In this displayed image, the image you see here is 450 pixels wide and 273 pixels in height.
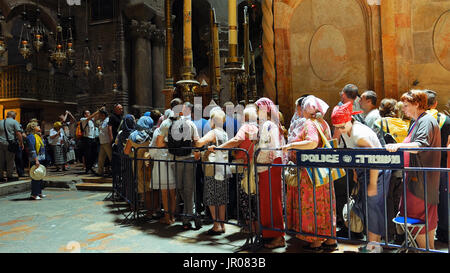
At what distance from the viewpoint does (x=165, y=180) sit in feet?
18.5

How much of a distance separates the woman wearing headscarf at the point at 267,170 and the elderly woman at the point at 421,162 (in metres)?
1.43

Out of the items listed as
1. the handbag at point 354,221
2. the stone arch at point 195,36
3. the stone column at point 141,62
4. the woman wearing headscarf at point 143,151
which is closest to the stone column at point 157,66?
the stone column at point 141,62

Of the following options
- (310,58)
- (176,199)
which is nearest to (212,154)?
(176,199)

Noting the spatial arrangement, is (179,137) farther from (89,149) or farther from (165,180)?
(89,149)

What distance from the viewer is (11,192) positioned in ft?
30.6

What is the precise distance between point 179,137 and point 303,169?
210cm

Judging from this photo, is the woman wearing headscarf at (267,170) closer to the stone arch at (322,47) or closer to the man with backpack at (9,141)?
the stone arch at (322,47)

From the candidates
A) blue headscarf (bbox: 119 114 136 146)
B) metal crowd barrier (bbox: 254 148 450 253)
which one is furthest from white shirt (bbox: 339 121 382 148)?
blue headscarf (bbox: 119 114 136 146)

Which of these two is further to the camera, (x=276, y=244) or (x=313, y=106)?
(x=276, y=244)

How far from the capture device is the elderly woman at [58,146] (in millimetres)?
13008

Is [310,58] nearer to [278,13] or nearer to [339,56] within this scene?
[339,56]

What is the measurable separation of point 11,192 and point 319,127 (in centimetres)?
861

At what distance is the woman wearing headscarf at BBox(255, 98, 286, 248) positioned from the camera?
4.42m

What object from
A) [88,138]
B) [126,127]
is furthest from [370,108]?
[88,138]
